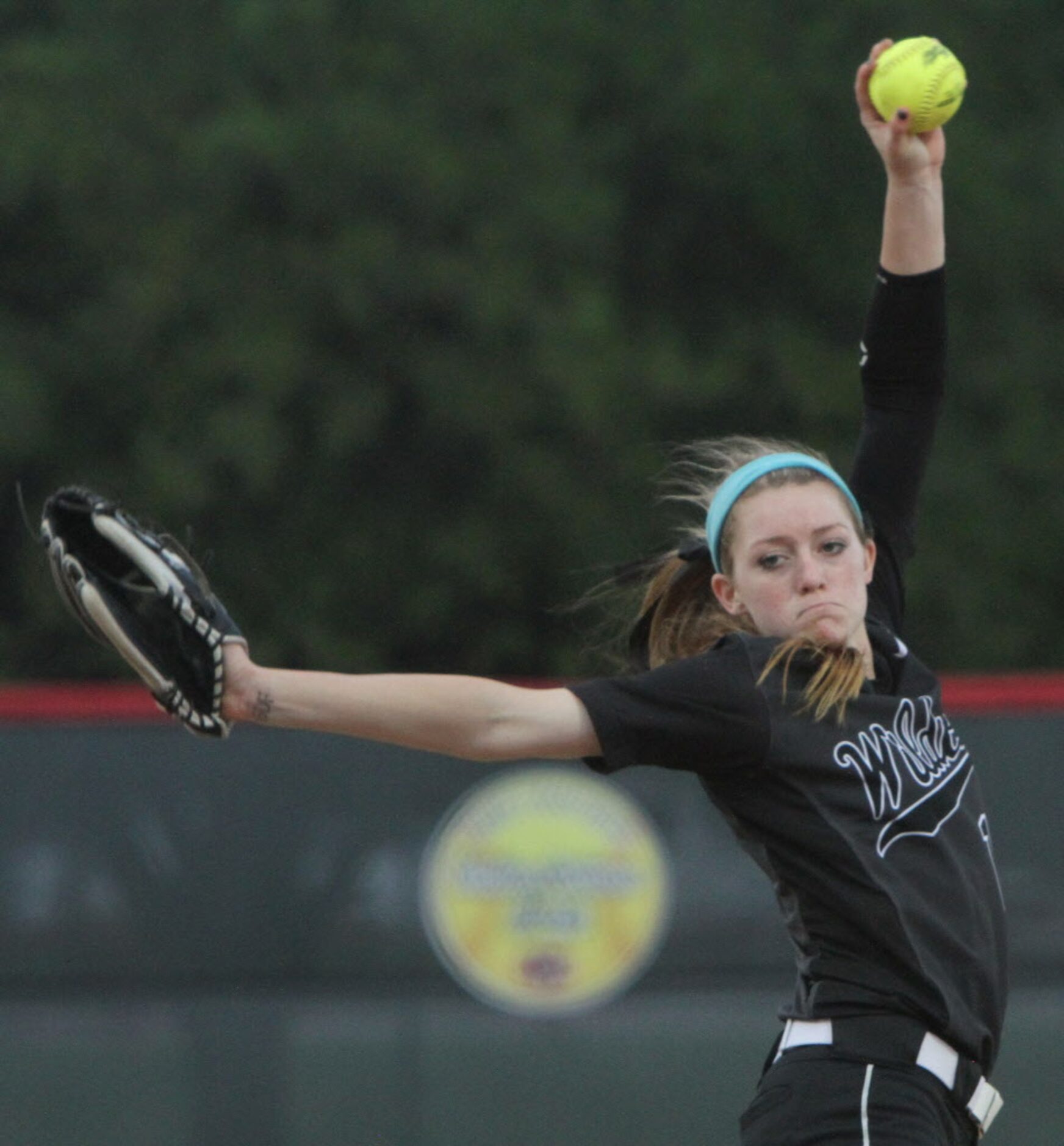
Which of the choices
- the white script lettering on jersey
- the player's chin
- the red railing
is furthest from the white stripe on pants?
the red railing

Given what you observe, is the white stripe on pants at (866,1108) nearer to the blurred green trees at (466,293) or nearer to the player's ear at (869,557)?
the player's ear at (869,557)

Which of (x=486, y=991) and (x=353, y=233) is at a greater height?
(x=353, y=233)

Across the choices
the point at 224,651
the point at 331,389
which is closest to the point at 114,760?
A: the point at 224,651

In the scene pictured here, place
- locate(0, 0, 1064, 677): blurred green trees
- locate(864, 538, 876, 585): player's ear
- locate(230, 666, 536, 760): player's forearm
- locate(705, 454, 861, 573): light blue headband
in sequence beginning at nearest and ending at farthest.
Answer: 1. locate(230, 666, 536, 760): player's forearm
2. locate(705, 454, 861, 573): light blue headband
3. locate(864, 538, 876, 585): player's ear
4. locate(0, 0, 1064, 677): blurred green trees

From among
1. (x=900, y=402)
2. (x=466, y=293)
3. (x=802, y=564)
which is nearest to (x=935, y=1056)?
(x=802, y=564)

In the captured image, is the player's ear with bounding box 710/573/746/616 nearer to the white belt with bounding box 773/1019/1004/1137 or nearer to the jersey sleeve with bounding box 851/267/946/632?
the jersey sleeve with bounding box 851/267/946/632

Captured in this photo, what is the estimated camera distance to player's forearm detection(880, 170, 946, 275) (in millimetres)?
3096

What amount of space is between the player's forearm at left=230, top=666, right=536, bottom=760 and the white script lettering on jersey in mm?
498

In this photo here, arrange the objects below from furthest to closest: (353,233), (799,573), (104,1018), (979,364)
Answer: (979,364)
(353,233)
(104,1018)
(799,573)

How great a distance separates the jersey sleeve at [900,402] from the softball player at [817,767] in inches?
11.4

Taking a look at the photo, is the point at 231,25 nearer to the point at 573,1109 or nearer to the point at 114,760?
the point at 114,760

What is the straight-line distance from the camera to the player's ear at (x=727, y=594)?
112 inches

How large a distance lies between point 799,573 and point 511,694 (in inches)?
18.4

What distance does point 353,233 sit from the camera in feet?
33.2
